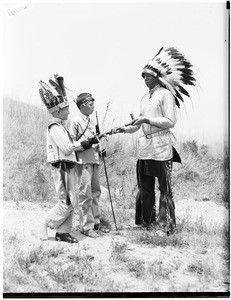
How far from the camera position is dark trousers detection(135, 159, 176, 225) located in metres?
6.78

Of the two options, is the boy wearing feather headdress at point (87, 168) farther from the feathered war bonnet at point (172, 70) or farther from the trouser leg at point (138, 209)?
the feathered war bonnet at point (172, 70)

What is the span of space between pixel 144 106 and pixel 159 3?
1221 mm

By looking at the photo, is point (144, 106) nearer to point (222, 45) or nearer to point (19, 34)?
point (222, 45)

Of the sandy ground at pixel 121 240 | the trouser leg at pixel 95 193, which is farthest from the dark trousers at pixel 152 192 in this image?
the trouser leg at pixel 95 193

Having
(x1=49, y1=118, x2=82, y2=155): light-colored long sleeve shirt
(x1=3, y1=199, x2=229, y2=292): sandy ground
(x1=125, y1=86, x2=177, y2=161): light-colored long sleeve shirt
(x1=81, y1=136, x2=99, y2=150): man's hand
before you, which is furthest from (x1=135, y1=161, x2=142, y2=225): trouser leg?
(x1=49, y1=118, x2=82, y2=155): light-colored long sleeve shirt

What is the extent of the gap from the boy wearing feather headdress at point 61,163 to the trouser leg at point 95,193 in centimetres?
26

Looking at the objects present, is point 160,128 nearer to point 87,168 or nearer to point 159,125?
point 159,125

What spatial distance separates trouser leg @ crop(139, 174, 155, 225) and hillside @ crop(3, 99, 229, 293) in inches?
6.5

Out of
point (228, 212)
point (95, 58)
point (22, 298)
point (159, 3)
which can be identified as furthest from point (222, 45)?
point (22, 298)

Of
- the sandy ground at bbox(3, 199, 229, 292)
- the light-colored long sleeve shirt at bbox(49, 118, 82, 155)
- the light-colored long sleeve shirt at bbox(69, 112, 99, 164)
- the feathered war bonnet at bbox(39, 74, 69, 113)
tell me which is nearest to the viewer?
the sandy ground at bbox(3, 199, 229, 292)

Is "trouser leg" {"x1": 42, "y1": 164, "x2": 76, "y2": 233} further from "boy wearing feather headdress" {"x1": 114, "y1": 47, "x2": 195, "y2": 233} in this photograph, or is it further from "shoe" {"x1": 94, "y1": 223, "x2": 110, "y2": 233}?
"boy wearing feather headdress" {"x1": 114, "y1": 47, "x2": 195, "y2": 233}

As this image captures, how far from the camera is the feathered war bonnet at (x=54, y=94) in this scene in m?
6.52

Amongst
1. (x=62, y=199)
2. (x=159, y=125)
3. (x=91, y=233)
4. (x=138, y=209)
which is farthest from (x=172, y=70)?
(x=91, y=233)

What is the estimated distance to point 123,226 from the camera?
273 inches
